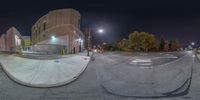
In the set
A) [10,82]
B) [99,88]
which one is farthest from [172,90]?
[10,82]

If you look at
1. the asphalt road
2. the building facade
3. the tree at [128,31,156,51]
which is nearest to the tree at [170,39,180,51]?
Answer: the tree at [128,31,156,51]

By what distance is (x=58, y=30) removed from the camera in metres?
62.8

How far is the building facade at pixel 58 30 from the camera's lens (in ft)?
190

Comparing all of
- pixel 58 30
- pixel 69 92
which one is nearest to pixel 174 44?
pixel 58 30

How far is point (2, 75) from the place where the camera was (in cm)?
1300

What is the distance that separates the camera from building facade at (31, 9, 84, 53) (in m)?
57.9

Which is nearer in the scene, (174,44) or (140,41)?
(140,41)

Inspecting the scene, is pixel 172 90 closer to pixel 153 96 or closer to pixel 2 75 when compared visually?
pixel 153 96

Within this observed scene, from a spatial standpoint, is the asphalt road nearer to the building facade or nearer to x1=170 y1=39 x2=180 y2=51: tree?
the building facade

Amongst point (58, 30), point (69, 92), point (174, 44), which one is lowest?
point (69, 92)

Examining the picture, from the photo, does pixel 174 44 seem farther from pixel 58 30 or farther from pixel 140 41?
pixel 58 30

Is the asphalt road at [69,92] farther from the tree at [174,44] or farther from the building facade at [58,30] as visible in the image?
the tree at [174,44]

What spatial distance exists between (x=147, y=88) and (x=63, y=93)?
3.65 meters

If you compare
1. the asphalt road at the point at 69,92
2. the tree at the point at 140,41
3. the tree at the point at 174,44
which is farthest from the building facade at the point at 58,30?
the tree at the point at 174,44
